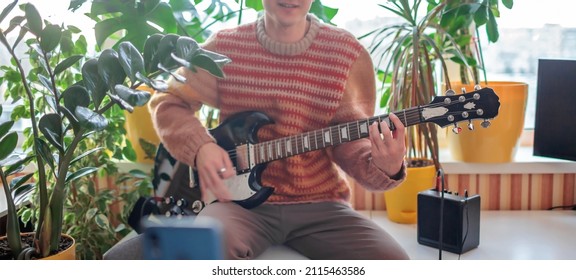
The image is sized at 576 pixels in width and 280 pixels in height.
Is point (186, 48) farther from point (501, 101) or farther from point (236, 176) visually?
point (501, 101)

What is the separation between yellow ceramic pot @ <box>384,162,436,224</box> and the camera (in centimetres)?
136

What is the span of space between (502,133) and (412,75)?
0.21 metres

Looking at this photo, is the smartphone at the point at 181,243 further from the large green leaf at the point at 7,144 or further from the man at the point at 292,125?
the large green leaf at the point at 7,144

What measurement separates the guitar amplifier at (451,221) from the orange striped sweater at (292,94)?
0.13 m

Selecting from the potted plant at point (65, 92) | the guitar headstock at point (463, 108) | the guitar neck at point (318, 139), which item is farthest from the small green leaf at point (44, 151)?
the guitar headstock at point (463, 108)

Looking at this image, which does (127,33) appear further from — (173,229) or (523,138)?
(523,138)

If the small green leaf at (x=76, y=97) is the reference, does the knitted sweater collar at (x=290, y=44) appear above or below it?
above

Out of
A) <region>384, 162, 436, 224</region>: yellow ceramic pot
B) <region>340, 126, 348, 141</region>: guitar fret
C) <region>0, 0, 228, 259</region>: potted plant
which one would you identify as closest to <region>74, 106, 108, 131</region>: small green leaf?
<region>0, 0, 228, 259</region>: potted plant

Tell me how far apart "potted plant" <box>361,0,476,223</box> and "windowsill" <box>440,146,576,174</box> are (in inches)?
1.4

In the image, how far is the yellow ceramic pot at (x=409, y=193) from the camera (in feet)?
4.47

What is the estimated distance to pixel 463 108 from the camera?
1.08 m

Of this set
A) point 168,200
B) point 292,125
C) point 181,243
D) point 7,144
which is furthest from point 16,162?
point 292,125

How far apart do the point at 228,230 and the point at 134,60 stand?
1.08ft

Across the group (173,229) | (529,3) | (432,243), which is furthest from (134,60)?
(529,3)
